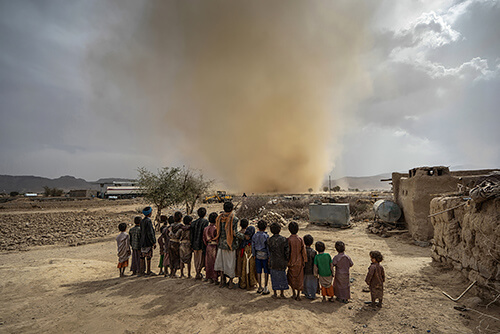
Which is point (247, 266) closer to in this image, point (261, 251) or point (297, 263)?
point (261, 251)

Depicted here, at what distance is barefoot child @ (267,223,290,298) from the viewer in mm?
4617

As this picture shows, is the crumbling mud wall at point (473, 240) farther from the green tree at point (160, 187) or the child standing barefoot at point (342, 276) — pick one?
the green tree at point (160, 187)

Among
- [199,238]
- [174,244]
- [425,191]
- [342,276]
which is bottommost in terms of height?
[342,276]

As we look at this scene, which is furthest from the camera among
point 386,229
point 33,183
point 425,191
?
point 33,183

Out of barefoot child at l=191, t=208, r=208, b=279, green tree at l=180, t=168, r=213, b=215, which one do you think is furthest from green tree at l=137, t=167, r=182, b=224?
barefoot child at l=191, t=208, r=208, b=279

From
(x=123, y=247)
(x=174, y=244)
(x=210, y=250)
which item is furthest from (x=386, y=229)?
(x=123, y=247)

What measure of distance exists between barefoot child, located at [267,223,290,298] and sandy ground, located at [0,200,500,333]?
307 millimetres

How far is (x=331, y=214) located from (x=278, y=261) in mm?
11241

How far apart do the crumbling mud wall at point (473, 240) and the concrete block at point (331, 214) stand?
8185 mm

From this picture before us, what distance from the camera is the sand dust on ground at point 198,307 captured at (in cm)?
368

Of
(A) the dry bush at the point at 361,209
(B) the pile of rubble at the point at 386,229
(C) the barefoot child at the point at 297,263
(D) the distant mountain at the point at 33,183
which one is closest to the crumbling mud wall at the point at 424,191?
(B) the pile of rubble at the point at 386,229

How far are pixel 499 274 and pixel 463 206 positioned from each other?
182 centimetres

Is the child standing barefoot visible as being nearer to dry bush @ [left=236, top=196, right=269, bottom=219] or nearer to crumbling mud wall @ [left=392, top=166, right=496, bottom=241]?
crumbling mud wall @ [left=392, top=166, right=496, bottom=241]

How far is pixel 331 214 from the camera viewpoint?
14.9m
